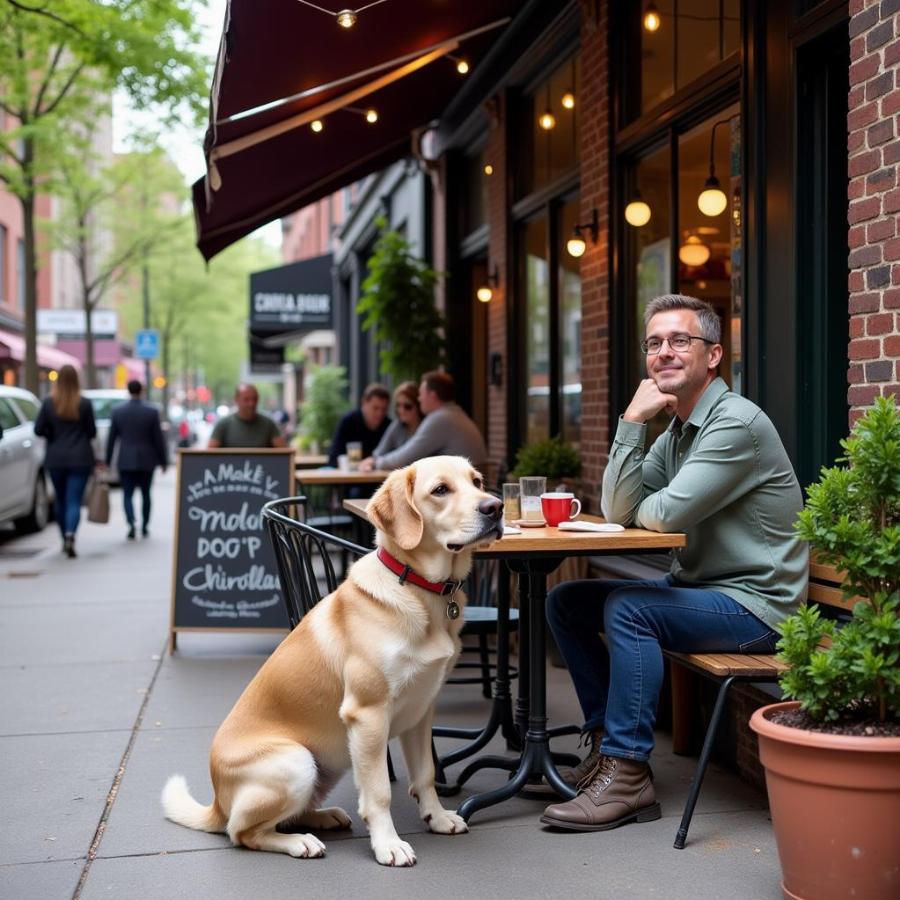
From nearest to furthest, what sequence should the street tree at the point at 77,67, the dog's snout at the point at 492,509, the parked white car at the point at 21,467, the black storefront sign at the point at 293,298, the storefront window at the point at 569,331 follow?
the dog's snout at the point at 492,509 < the storefront window at the point at 569,331 < the parked white car at the point at 21,467 < the street tree at the point at 77,67 < the black storefront sign at the point at 293,298

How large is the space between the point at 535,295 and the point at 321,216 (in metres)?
22.7

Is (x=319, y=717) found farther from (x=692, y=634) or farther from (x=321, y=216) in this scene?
(x=321, y=216)

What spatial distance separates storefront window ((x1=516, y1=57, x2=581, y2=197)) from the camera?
8.23m

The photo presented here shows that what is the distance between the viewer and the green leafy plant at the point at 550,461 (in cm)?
731

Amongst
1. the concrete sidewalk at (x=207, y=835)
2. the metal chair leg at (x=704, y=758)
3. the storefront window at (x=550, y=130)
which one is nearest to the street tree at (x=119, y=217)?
the storefront window at (x=550, y=130)

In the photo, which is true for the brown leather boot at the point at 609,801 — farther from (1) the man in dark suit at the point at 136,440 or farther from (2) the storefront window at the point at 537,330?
(1) the man in dark suit at the point at 136,440

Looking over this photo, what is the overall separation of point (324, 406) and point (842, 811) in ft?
48.0

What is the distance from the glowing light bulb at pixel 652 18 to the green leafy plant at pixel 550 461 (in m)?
2.61

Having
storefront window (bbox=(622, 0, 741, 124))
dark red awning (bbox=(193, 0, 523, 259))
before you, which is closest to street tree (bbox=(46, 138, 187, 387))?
dark red awning (bbox=(193, 0, 523, 259))

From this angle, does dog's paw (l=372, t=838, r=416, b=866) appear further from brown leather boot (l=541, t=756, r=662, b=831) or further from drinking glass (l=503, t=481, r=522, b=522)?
drinking glass (l=503, t=481, r=522, b=522)

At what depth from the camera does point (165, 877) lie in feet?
11.9

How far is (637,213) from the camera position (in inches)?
268

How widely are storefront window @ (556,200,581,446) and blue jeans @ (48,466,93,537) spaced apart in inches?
232

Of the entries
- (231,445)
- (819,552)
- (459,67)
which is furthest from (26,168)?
(819,552)
